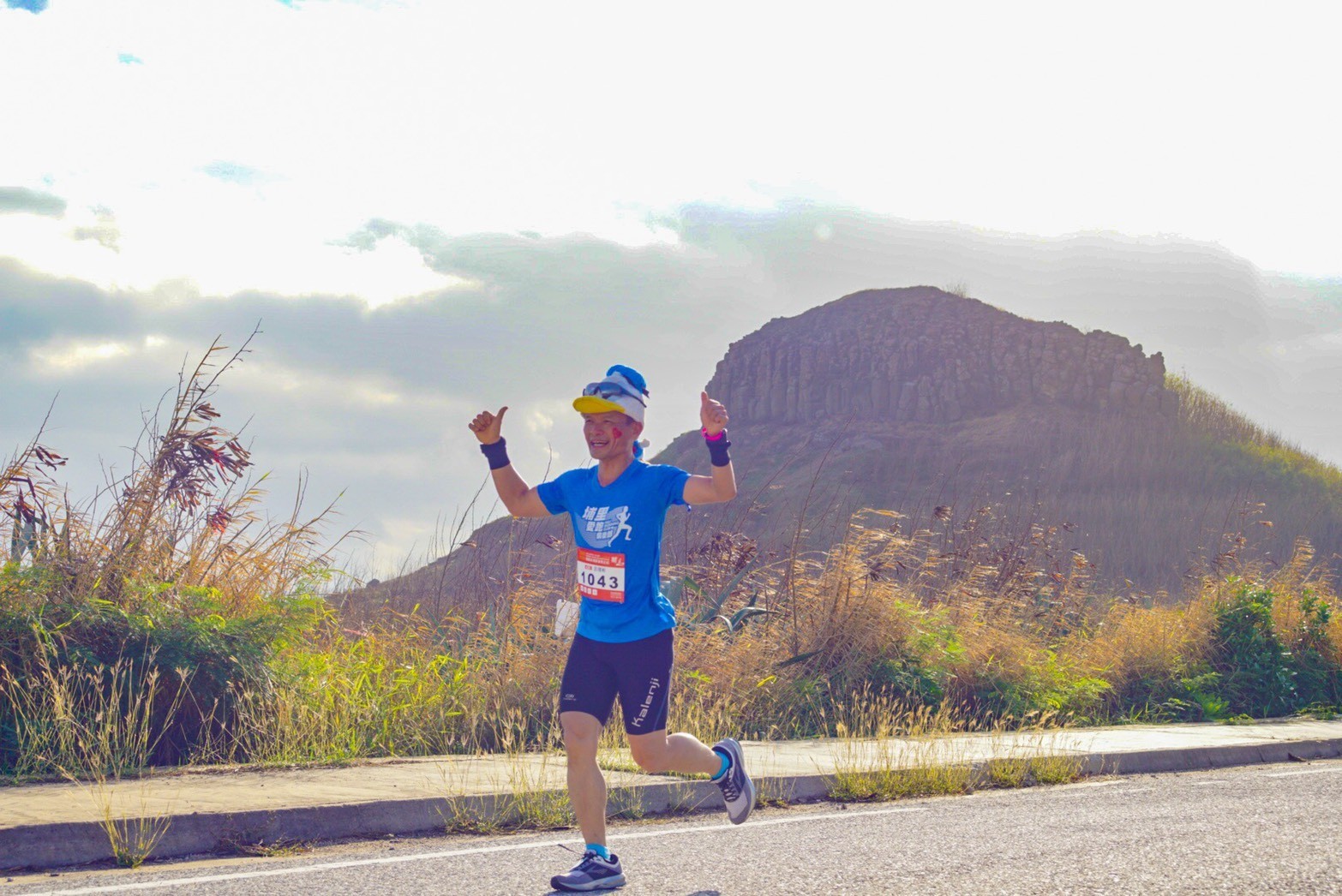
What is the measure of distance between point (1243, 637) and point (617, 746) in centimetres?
1030

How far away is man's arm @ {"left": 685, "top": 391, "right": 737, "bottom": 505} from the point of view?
5.39 m

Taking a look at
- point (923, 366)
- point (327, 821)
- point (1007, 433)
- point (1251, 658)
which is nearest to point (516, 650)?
point (327, 821)

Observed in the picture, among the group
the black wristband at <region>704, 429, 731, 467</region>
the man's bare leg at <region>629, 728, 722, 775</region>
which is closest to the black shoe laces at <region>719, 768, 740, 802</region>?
the man's bare leg at <region>629, 728, 722, 775</region>

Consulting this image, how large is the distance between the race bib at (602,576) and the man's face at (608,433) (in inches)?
18.5

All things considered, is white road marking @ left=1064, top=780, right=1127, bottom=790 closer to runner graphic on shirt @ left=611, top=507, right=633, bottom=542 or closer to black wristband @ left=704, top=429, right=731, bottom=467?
black wristband @ left=704, top=429, right=731, bottom=467

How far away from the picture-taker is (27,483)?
9.23 meters

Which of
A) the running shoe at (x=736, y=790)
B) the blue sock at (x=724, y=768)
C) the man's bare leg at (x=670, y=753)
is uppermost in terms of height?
the man's bare leg at (x=670, y=753)

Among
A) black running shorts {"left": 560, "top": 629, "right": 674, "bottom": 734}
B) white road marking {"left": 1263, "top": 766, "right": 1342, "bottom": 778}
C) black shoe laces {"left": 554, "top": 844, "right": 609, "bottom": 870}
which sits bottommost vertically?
white road marking {"left": 1263, "top": 766, "right": 1342, "bottom": 778}

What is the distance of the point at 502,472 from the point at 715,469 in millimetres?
1167

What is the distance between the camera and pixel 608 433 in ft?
18.2

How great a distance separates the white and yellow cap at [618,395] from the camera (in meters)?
5.51

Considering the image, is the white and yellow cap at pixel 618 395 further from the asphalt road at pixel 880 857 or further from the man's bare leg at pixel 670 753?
the asphalt road at pixel 880 857

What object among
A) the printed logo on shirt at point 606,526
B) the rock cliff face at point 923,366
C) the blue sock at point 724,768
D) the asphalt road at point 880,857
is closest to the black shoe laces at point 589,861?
the asphalt road at point 880,857

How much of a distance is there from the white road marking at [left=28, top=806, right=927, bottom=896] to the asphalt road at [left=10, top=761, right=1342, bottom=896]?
0.05 feet
